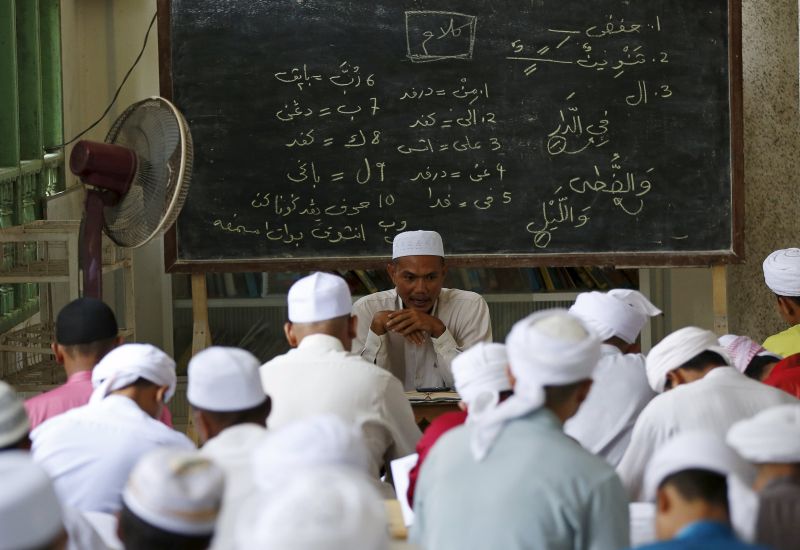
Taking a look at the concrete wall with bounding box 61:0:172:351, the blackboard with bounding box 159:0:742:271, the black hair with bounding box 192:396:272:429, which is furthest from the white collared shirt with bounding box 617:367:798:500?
the concrete wall with bounding box 61:0:172:351

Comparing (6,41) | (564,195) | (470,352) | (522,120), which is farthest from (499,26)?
(470,352)

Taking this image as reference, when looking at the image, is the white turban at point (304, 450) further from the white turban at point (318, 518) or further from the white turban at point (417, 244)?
the white turban at point (417, 244)

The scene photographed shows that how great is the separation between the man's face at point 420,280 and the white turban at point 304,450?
9.45 ft

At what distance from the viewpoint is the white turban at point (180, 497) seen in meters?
1.74

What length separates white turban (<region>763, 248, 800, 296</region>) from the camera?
14.6 ft

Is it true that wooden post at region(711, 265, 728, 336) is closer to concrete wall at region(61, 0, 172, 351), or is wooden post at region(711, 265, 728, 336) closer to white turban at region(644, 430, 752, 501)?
concrete wall at region(61, 0, 172, 351)

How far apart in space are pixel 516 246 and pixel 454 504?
3351 millimetres

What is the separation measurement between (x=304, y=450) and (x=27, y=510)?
0.47m

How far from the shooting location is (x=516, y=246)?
5.54m

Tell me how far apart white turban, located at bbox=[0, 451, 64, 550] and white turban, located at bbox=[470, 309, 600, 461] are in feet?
3.01

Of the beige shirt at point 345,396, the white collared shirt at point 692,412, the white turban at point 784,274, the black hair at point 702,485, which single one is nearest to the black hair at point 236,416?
the beige shirt at point 345,396

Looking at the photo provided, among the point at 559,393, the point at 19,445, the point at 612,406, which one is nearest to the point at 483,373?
the point at 559,393

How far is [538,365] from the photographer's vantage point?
229 cm

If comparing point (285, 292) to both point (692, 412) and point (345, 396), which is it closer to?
point (345, 396)
